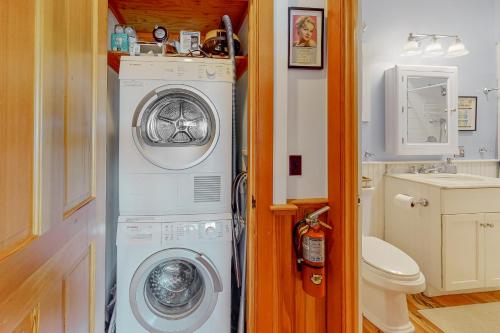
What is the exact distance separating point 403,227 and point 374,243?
543 millimetres

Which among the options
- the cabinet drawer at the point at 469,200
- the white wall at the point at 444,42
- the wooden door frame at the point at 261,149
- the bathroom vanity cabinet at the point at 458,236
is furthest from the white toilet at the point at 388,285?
the white wall at the point at 444,42

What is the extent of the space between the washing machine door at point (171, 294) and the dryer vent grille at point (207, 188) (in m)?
0.31

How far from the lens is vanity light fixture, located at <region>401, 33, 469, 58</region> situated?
99.3 inches

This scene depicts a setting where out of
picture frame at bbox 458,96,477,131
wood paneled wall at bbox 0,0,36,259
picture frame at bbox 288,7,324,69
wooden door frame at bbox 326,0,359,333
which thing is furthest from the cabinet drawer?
wood paneled wall at bbox 0,0,36,259

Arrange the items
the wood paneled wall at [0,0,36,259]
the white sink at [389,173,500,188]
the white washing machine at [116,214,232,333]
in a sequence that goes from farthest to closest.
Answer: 1. the white sink at [389,173,500,188]
2. the white washing machine at [116,214,232,333]
3. the wood paneled wall at [0,0,36,259]

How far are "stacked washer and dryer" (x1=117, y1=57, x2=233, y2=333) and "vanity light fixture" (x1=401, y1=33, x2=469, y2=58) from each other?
6.12 feet

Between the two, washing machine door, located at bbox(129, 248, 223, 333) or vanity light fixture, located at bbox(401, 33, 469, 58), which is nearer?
washing machine door, located at bbox(129, 248, 223, 333)

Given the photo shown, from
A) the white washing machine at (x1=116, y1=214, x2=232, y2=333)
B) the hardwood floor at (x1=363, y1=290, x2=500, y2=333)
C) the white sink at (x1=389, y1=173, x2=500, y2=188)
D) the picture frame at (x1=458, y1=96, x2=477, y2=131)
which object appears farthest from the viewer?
the picture frame at (x1=458, y1=96, x2=477, y2=131)

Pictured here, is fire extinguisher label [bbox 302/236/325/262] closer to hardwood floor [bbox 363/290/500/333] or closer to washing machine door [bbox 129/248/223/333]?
washing machine door [bbox 129/248/223/333]

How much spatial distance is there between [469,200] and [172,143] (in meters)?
2.21

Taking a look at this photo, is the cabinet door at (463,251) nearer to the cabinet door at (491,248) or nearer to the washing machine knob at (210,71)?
the cabinet door at (491,248)

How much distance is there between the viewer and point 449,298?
2.22 meters

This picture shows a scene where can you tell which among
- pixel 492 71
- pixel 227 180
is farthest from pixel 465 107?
pixel 227 180

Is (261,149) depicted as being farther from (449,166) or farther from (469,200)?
(449,166)
